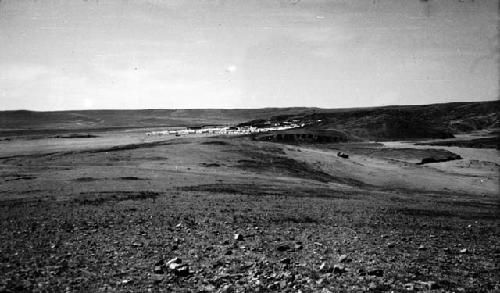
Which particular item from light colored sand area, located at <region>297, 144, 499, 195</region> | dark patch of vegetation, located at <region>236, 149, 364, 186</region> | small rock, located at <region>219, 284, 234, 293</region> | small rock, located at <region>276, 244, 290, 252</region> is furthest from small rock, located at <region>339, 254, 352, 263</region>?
light colored sand area, located at <region>297, 144, 499, 195</region>

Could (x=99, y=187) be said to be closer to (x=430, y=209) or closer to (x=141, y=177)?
(x=141, y=177)

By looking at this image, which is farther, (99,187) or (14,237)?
(99,187)

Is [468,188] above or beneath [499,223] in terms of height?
beneath

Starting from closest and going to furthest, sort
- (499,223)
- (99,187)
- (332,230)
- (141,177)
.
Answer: (332,230)
(499,223)
(99,187)
(141,177)

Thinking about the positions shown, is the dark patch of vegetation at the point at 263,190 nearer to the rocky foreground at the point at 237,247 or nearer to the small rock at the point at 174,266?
the rocky foreground at the point at 237,247

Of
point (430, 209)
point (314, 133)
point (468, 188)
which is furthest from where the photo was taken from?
point (314, 133)

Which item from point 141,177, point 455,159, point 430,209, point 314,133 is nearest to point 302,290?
point 430,209

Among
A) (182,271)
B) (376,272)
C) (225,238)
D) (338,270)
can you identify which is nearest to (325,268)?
(338,270)

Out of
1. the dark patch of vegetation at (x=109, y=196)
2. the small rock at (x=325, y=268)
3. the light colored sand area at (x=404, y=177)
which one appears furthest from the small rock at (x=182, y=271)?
the light colored sand area at (x=404, y=177)

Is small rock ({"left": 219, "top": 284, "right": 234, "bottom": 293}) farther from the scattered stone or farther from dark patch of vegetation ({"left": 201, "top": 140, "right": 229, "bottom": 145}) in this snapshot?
dark patch of vegetation ({"left": 201, "top": 140, "right": 229, "bottom": 145})
